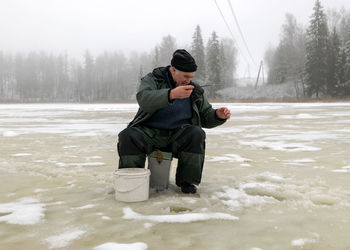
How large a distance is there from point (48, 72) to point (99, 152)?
287ft

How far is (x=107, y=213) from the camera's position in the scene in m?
2.28

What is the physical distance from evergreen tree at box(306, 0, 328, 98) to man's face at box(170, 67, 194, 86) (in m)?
42.7

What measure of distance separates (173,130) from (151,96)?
17.9 inches

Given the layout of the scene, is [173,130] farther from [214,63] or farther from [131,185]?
[214,63]

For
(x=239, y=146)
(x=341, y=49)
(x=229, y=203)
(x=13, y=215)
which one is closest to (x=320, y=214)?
(x=229, y=203)

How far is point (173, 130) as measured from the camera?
9.41 feet

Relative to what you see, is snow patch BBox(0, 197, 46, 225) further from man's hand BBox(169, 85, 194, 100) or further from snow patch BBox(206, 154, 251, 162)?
snow patch BBox(206, 154, 251, 162)

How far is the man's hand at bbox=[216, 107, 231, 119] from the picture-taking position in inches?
113

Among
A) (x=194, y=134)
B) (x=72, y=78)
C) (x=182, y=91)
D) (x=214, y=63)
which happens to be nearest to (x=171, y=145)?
(x=194, y=134)

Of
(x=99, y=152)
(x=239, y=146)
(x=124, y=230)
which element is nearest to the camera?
(x=124, y=230)

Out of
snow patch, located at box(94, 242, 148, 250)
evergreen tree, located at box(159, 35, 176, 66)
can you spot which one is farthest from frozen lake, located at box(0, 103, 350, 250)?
evergreen tree, located at box(159, 35, 176, 66)

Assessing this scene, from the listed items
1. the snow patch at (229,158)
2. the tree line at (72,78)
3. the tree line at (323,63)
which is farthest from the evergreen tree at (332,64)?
the snow patch at (229,158)

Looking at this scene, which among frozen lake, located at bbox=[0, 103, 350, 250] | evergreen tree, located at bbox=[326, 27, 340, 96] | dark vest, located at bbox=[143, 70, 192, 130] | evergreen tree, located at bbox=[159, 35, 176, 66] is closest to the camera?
frozen lake, located at bbox=[0, 103, 350, 250]

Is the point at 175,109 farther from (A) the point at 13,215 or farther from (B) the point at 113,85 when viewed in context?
(B) the point at 113,85
